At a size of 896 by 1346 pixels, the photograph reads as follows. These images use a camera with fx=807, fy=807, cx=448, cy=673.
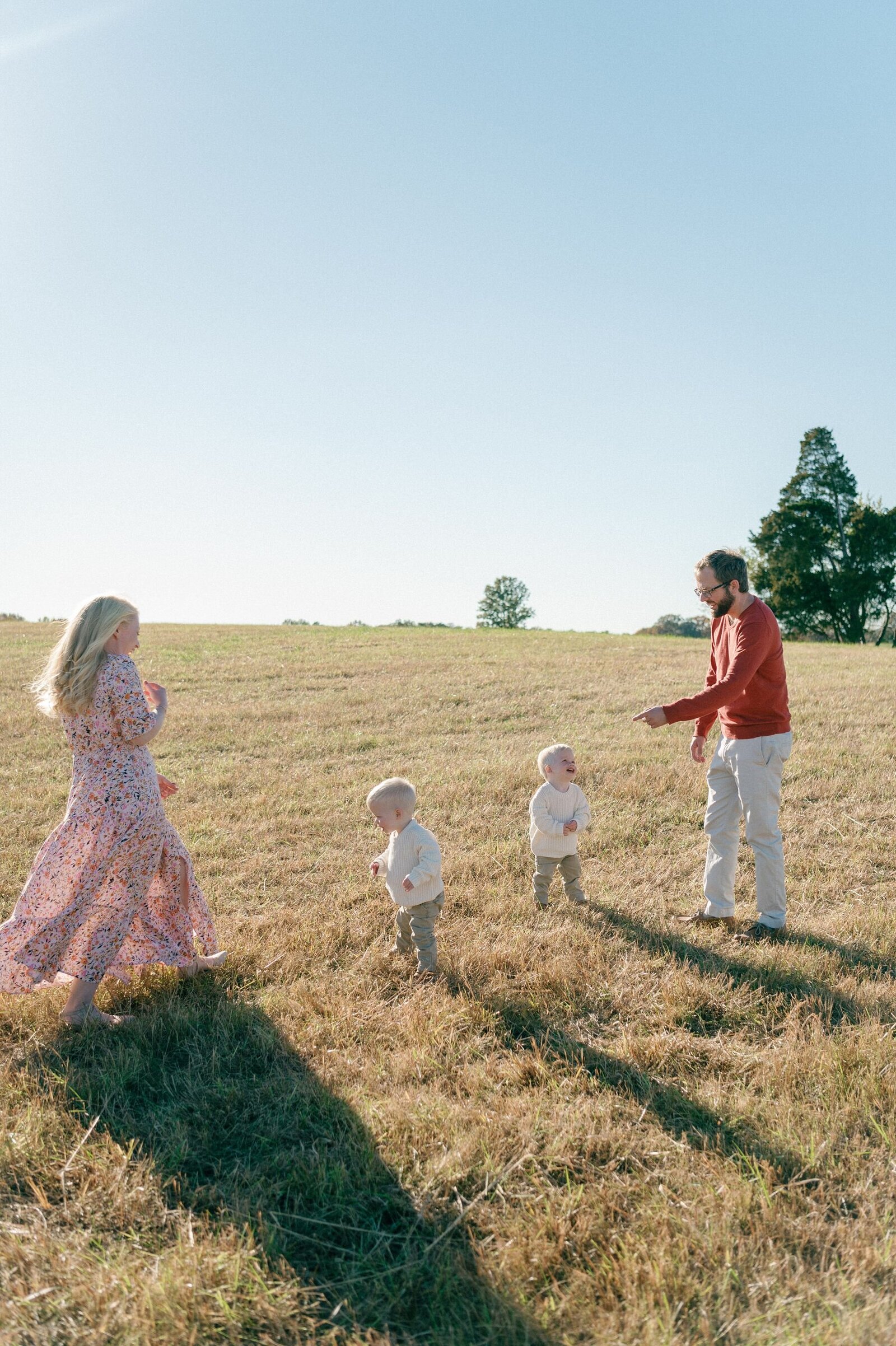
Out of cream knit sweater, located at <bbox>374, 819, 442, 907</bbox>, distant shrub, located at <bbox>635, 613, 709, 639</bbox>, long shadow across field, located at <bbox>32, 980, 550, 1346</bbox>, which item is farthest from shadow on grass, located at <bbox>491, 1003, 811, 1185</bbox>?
distant shrub, located at <bbox>635, 613, 709, 639</bbox>

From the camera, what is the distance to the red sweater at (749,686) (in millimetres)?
5590

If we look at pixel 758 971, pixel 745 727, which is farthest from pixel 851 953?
pixel 745 727

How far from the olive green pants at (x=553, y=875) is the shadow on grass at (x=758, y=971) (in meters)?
0.28

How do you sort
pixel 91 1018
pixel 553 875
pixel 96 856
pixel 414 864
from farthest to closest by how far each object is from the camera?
pixel 553 875
pixel 414 864
pixel 96 856
pixel 91 1018

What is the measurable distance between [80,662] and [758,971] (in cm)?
450

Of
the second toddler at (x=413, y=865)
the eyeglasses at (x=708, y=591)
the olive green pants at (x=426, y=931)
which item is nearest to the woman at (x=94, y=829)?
the second toddler at (x=413, y=865)

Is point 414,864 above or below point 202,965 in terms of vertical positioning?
above

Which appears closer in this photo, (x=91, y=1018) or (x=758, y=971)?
(x=91, y=1018)

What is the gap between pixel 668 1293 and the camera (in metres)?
2.74

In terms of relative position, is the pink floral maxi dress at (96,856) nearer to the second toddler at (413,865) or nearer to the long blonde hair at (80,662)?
the long blonde hair at (80,662)

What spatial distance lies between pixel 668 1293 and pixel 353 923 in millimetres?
3474

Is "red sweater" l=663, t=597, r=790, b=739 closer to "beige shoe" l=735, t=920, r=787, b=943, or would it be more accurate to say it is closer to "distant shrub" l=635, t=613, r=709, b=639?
"beige shoe" l=735, t=920, r=787, b=943

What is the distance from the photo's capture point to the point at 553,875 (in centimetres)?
630

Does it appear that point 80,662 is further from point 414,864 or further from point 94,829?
point 414,864
